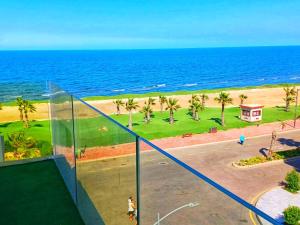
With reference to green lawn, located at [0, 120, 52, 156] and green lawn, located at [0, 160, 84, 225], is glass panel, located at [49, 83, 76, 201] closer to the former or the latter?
green lawn, located at [0, 160, 84, 225]

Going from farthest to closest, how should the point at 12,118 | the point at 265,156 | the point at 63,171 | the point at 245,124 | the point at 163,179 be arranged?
the point at 12,118, the point at 245,124, the point at 265,156, the point at 63,171, the point at 163,179

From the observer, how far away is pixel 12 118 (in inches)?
2154

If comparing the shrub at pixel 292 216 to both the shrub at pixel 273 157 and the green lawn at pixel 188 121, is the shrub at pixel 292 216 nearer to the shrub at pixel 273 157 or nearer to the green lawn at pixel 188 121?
the shrub at pixel 273 157

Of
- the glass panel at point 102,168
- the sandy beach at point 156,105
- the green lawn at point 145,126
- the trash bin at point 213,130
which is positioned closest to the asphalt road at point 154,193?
the glass panel at point 102,168

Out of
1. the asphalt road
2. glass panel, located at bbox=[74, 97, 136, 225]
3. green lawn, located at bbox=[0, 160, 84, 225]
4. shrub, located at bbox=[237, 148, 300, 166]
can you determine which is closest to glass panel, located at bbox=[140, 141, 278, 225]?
the asphalt road

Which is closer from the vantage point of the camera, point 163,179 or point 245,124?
point 163,179

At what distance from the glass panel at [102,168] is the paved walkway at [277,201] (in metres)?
14.5

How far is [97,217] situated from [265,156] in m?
27.5

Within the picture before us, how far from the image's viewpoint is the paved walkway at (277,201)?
20688 millimetres

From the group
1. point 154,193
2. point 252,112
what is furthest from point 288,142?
point 154,193

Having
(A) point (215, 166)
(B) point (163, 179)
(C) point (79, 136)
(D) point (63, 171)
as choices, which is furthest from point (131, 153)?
(A) point (215, 166)

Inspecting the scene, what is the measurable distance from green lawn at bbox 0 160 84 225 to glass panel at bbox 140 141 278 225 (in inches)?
221

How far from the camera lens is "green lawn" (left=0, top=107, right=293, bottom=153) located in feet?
28.8

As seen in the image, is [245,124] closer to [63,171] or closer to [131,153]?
[63,171]
